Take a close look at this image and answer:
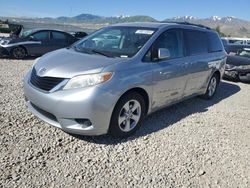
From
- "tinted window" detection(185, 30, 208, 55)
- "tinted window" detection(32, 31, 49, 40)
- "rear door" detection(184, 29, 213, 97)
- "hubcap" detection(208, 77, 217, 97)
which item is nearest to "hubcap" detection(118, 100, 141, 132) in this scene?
"rear door" detection(184, 29, 213, 97)

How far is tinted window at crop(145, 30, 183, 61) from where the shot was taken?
4713 mm

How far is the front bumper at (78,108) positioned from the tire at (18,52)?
8889 millimetres

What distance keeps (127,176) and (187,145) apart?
1382 mm

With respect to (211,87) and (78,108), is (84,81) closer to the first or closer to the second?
(78,108)

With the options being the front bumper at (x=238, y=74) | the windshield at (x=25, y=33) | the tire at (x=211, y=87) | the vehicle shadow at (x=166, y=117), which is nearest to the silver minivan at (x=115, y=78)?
the vehicle shadow at (x=166, y=117)

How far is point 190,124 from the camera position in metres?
5.36

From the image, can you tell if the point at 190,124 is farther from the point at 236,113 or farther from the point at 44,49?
the point at 44,49

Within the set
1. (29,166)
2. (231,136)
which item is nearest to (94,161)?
(29,166)

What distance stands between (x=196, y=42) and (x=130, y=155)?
10.7ft

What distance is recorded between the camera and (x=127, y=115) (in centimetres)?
438

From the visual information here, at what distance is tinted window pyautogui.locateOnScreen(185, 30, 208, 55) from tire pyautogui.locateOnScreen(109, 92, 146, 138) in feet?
6.12

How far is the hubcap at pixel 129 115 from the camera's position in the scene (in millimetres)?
4298

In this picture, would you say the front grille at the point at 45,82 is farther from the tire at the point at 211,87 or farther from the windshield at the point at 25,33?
the windshield at the point at 25,33

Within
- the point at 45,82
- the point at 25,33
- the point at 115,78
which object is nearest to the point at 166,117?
the point at 115,78
